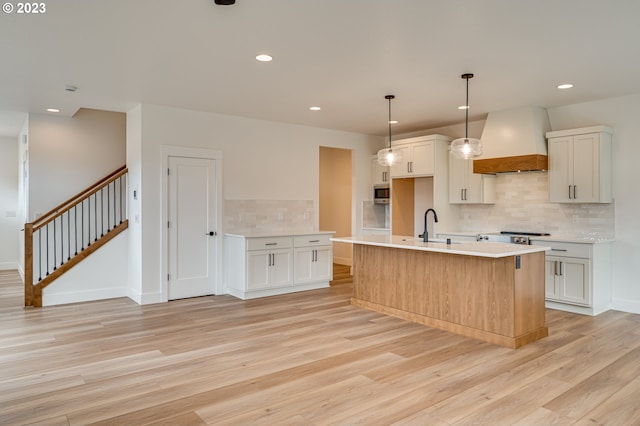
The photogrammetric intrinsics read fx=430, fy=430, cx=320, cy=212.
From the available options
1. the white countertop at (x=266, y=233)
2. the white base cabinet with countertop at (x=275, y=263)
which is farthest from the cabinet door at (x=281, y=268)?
the white countertop at (x=266, y=233)

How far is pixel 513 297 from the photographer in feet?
13.3

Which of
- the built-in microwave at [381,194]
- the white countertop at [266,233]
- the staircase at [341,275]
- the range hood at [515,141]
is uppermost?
the range hood at [515,141]

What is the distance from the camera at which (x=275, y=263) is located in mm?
6355

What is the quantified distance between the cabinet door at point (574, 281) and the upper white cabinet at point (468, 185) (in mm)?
1548

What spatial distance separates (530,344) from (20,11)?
5.05m

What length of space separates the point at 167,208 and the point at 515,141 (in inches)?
192

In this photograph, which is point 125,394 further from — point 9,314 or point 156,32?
point 9,314

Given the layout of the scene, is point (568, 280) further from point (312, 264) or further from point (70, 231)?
point (70, 231)

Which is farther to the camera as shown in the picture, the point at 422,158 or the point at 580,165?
the point at 422,158

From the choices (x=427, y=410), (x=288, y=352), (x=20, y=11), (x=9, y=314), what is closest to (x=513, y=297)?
(x=427, y=410)

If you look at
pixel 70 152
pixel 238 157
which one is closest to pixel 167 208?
pixel 238 157

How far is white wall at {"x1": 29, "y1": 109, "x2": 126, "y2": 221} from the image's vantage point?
675cm

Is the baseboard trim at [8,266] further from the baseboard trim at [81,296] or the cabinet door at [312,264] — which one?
the cabinet door at [312,264]

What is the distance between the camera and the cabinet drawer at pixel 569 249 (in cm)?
515
